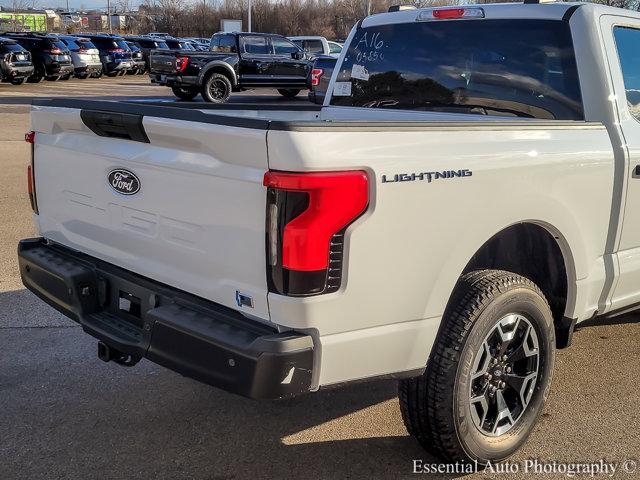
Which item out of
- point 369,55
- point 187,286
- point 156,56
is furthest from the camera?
point 156,56

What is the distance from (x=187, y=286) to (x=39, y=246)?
122cm

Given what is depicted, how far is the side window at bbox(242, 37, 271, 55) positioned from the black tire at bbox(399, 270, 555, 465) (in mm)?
20302

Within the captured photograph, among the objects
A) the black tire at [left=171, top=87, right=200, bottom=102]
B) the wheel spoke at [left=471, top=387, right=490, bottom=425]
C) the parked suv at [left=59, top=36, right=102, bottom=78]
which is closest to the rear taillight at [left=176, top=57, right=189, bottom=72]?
the black tire at [left=171, top=87, right=200, bottom=102]

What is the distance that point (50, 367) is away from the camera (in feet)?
13.3

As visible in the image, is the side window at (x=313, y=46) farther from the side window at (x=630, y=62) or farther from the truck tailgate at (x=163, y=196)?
the truck tailgate at (x=163, y=196)

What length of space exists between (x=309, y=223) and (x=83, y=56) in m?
28.2

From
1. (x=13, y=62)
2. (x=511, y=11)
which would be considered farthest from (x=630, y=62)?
(x=13, y=62)

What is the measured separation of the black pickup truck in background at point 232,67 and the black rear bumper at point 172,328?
1803cm

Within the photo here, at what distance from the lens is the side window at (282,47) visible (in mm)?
22938

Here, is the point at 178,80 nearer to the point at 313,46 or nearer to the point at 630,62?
the point at 313,46

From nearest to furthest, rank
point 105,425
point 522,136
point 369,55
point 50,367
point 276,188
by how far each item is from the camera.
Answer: point 276,188
point 522,136
point 105,425
point 50,367
point 369,55

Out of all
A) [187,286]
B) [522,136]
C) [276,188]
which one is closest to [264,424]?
[187,286]

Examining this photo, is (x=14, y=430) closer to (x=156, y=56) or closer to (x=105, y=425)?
(x=105, y=425)

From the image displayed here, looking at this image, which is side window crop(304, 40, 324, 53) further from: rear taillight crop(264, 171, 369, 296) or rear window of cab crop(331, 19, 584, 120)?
rear taillight crop(264, 171, 369, 296)
